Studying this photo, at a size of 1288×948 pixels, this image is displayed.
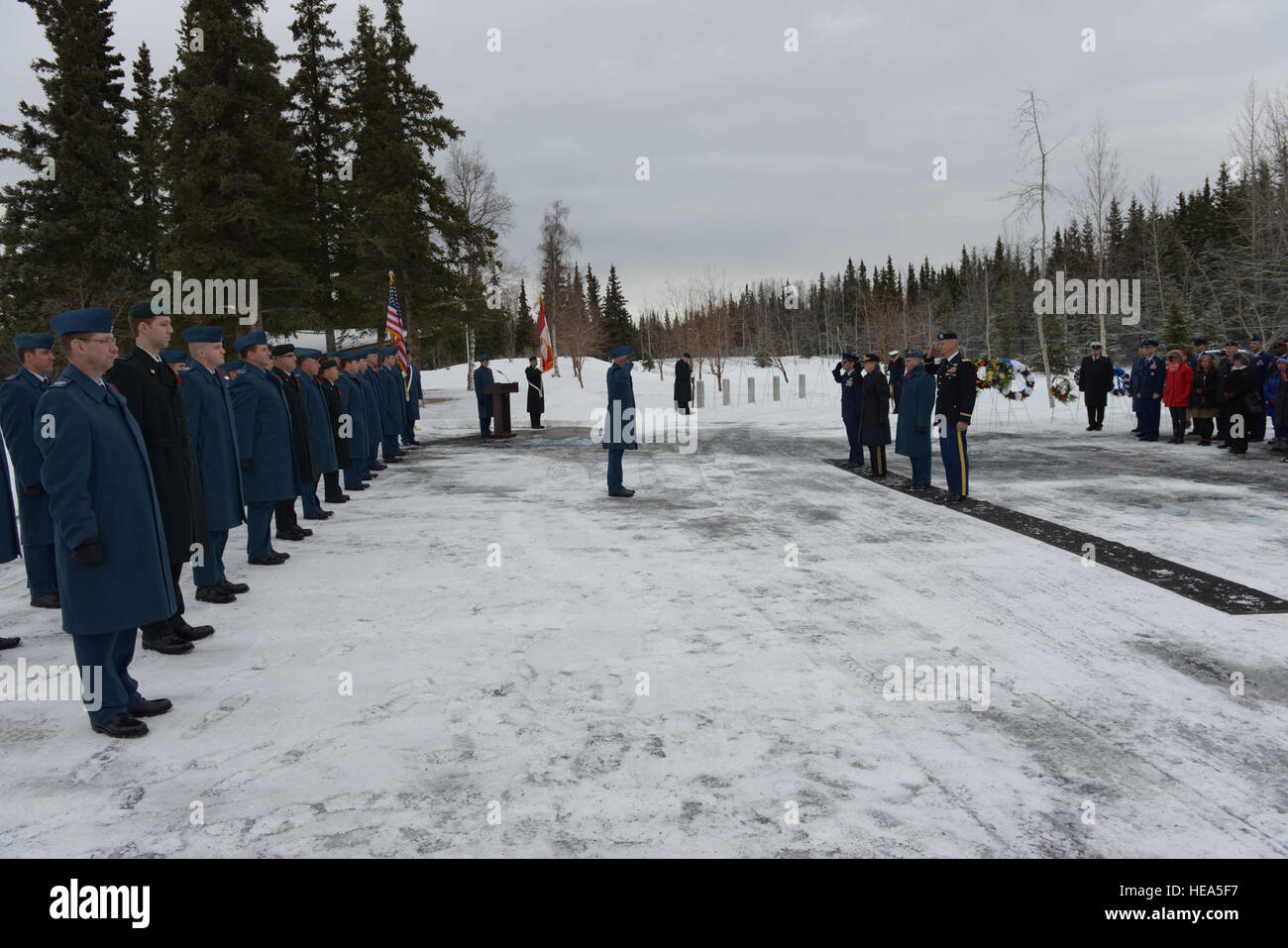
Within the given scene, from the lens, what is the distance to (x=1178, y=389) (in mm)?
15711

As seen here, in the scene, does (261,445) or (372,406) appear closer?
(261,445)

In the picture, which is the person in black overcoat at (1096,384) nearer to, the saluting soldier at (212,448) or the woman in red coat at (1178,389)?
the woman in red coat at (1178,389)

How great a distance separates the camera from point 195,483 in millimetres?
5504

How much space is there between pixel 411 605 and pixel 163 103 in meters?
29.2

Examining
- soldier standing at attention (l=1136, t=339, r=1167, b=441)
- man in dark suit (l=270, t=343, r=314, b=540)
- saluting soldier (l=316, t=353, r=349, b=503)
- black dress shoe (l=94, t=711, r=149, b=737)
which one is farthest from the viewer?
soldier standing at attention (l=1136, t=339, r=1167, b=441)

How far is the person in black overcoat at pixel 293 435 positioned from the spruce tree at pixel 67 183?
25247 mm

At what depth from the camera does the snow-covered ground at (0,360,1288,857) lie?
316 cm

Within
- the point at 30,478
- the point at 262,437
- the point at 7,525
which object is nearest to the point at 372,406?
the point at 262,437

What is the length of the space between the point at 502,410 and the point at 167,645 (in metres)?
16.4

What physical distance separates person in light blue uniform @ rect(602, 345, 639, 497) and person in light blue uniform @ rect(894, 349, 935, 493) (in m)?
4.02

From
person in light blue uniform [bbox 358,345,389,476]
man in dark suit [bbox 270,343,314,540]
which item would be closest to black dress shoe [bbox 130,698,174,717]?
man in dark suit [bbox 270,343,314,540]

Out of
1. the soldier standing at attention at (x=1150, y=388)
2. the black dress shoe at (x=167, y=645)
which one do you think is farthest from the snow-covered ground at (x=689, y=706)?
the soldier standing at attention at (x=1150, y=388)

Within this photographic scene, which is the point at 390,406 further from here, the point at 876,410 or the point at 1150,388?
the point at 1150,388

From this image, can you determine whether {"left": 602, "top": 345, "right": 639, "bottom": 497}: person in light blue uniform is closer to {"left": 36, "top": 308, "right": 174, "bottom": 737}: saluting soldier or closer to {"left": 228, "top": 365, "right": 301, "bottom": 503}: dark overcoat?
{"left": 228, "top": 365, "right": 301, "bottom": 503}: dark overcoat
